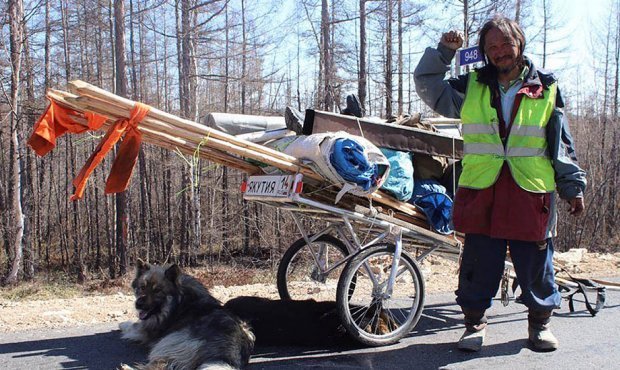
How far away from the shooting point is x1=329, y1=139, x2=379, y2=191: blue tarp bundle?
416 cm

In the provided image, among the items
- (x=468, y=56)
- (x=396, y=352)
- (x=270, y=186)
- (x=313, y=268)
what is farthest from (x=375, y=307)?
(x=468, y=56)

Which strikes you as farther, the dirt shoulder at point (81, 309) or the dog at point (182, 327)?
the dirt shoulder at point (81, 309)

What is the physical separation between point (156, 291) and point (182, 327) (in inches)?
19.1

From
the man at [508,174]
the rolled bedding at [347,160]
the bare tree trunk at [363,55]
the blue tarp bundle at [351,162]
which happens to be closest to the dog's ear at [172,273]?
the rolled bedding at [347,160]

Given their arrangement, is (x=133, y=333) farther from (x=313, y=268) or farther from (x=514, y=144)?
(x=514, y=144)

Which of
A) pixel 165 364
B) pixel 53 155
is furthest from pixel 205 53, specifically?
pixel 165 364

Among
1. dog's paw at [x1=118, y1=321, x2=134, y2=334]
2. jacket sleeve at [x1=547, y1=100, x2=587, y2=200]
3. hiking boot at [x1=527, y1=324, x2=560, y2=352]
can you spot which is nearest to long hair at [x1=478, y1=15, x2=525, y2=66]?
jacket sleeve at [x1=547, y1=100, x2=587, y2=200]

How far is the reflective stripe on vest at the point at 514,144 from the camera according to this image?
3.96m

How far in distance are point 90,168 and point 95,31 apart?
26511 mm

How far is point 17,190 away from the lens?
1853cm

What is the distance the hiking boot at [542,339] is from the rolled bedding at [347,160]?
165 centimetres

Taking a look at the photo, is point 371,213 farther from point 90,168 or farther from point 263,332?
point 90,168

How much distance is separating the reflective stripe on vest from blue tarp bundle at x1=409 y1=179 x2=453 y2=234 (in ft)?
1.85

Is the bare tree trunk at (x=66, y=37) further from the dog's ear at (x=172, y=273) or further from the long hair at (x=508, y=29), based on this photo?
the long hair at (x=508, y=29)
